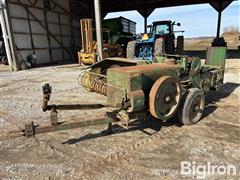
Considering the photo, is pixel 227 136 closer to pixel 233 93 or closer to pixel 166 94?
pixel 166 94

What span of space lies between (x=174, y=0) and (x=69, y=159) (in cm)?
2176

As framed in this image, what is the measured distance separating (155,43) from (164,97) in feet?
25.5

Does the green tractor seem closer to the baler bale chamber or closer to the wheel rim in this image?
the baler bale chamber

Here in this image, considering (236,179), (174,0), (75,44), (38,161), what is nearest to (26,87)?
(38,161)

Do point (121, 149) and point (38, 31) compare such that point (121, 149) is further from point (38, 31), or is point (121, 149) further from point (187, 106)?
point (38, 31)

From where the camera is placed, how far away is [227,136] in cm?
403

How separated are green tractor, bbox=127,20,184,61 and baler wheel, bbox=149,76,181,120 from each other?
7028 millimetres

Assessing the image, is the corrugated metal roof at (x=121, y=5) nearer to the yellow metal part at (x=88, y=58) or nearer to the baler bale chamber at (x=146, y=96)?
the yellow metal part at (x=88, y=58)

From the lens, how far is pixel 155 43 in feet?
36.9

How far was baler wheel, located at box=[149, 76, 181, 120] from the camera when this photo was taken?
3791 mm

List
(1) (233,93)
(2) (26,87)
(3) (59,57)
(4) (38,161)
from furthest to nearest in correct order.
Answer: (3) (59,57) < (2) (26,87) < (1) (233,93) < (4) (38,161)

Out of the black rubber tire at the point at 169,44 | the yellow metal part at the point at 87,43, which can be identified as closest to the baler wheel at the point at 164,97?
the black rubber tire at the point at 169,44

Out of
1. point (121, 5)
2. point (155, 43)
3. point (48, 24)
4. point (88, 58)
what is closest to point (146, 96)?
point (155, 43)

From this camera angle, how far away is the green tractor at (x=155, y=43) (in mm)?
11188
